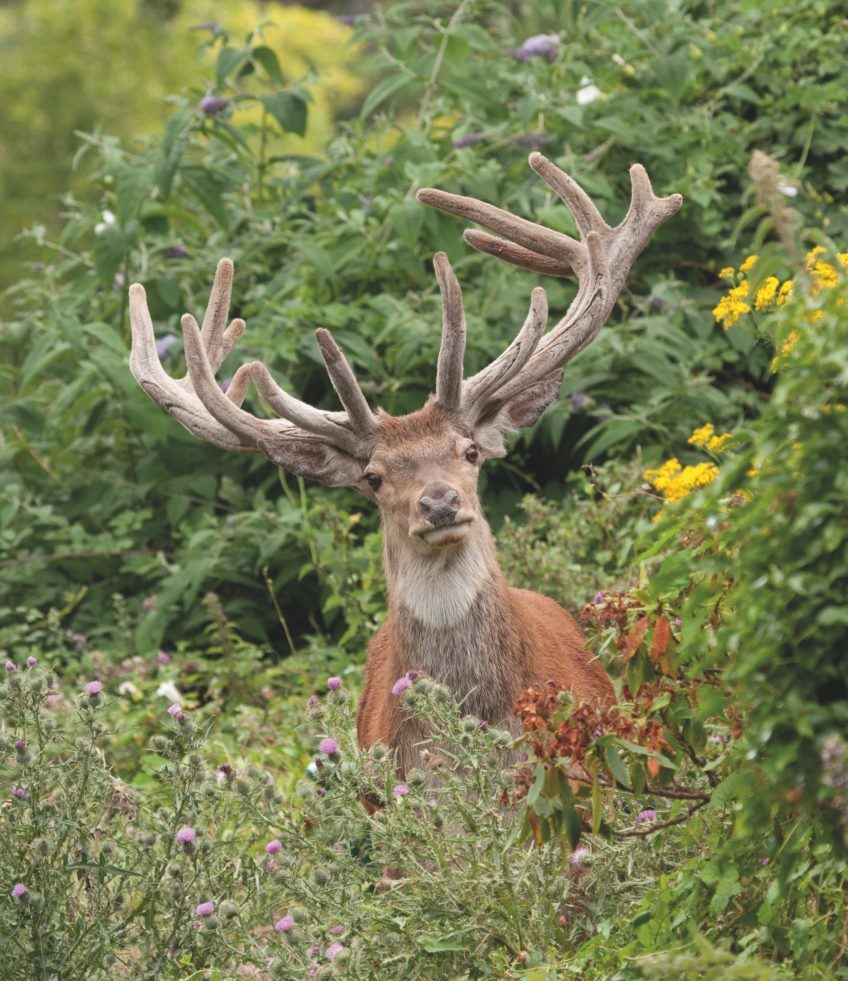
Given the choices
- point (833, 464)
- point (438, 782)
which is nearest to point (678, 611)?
point (833, 464)

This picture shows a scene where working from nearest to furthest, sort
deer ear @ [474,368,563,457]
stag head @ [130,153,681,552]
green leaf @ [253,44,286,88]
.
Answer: stag head @ [130,153,681,552] < deer ear @ [474,368,563,457] < green leaf @ [253,44,286,88]

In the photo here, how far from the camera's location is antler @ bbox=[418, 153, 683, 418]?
4.85m

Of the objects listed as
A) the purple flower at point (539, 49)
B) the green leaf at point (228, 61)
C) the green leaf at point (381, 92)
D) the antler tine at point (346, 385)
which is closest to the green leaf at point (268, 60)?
the green leaf at point (228, 61)

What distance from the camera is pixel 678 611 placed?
3.48 m

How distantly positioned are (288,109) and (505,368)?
145 inches

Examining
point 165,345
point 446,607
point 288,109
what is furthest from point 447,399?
point 288,109

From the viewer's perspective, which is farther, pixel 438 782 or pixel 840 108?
pixel 840 108

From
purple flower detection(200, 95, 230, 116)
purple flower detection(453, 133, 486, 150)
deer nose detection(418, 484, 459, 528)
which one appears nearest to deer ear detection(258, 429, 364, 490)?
deer nose detection(418, 484, 459, 528)

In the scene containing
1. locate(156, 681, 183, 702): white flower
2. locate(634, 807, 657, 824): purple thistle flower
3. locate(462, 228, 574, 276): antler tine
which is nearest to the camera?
locate(634, 807, 657, 824): purple thistle flower

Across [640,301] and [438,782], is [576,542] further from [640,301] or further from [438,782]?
[438,782]

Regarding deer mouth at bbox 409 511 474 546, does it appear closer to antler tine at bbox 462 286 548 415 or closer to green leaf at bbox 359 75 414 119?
antler tine at bbox 462 286 548 415

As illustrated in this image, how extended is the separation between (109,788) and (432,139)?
4.60 m

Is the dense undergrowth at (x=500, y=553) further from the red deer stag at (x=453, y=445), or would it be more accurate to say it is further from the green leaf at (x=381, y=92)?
the red deer stag at (x=453, y=445)

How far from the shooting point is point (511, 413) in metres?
4.98
